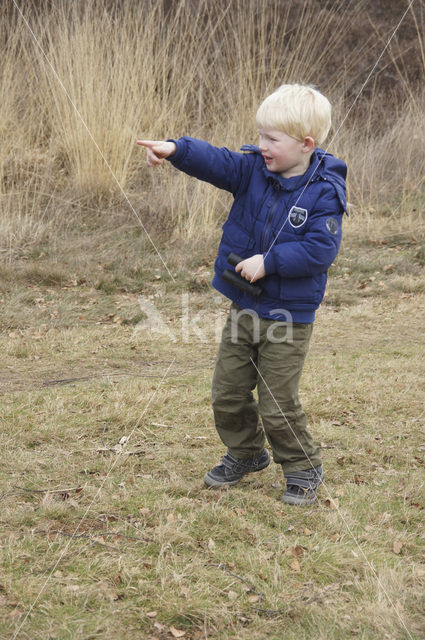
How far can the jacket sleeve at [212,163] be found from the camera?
104 inches

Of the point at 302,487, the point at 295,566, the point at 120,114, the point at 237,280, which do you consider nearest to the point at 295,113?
the point at 237,280

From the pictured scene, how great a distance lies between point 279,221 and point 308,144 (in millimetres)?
289

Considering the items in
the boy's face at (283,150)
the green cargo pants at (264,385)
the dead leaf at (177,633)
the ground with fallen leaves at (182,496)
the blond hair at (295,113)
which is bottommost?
the ground with fallen leaves at (182,496)

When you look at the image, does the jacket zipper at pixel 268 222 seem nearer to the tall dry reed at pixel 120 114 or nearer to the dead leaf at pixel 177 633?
the dead leaf at pixel 177 633

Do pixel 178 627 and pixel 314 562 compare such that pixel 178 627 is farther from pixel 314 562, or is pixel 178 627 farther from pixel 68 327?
pixel 68 327

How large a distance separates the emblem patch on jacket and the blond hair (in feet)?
0.83

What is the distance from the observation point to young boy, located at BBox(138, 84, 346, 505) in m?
2.57

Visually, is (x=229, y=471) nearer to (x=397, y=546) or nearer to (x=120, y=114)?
(x=397, y=546)

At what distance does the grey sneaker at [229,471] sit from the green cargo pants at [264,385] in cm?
7

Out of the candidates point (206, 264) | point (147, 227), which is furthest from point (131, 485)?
point (147, 227)

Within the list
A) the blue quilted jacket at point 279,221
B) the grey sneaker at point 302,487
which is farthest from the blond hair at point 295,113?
the grey sneaker at point 302,487

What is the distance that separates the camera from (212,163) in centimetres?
269

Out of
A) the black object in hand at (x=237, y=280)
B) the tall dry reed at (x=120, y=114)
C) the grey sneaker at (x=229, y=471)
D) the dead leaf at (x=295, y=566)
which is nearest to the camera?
the dead leaf at (x=295, y=566)

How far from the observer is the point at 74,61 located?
24.1ft
